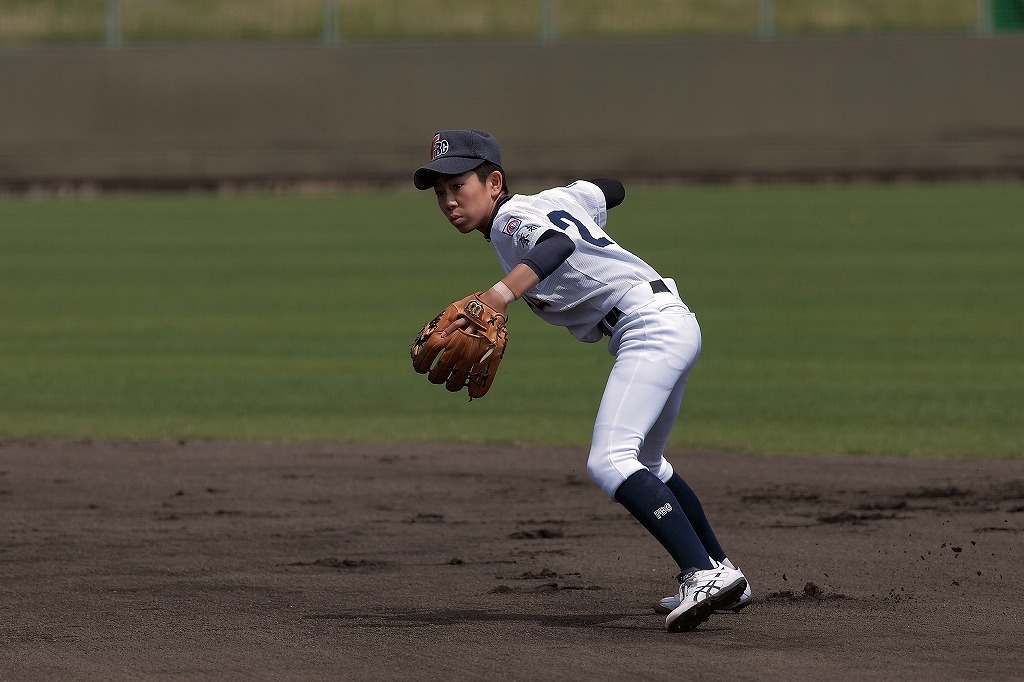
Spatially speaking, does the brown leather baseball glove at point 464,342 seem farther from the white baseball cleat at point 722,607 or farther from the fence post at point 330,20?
the fence post at point 330,20

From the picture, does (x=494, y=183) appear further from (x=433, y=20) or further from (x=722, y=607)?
(x=433, y=20)

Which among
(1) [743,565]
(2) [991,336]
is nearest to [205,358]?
(2) [991,336]

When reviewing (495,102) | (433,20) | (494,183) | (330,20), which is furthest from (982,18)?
(494,183)

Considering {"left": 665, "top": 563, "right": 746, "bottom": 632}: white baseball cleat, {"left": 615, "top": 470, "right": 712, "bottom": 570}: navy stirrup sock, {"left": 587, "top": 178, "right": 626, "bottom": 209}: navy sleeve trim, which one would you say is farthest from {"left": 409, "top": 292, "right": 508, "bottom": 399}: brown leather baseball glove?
{"left": 665, "top": 563, "right": 746, "bottom": 632}: white baseball cleat

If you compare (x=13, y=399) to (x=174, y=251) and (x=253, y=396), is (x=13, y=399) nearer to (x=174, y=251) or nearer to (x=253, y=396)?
(x=253, y=396)

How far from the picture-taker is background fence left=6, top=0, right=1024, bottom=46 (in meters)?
36.8

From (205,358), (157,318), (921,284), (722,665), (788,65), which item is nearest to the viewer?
(722,665)

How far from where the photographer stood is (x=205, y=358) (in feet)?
44.9

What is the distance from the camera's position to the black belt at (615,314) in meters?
5.36

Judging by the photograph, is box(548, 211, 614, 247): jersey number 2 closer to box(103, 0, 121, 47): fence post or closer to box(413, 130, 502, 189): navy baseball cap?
box(413, 130, 502, 189): navy baseball cap

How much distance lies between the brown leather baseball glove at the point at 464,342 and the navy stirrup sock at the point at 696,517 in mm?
911

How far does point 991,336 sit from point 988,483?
245 inches

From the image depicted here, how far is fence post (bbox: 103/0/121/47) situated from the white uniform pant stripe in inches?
1328

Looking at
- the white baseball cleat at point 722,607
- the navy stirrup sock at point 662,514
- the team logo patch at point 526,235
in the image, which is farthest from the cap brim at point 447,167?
the white baseball cleat at point 722,607
